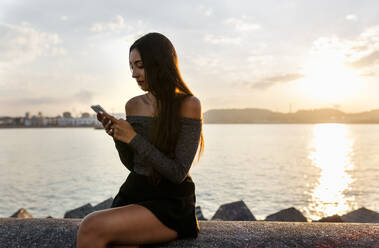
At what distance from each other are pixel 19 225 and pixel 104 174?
27760 millimetres

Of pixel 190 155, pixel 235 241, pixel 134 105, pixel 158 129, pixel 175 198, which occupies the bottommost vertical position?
pixel 235 241

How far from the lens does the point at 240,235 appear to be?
359 centimetres

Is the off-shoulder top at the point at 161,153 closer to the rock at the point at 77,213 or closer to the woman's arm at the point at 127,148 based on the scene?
the woman's arm at the point at 127,148

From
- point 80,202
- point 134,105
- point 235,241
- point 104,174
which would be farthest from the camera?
point 104,174

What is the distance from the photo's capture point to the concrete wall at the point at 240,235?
340cm

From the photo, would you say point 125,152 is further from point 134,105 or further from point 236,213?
point 236,213

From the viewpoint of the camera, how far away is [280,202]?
65.3 feet

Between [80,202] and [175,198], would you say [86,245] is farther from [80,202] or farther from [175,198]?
[80,202]

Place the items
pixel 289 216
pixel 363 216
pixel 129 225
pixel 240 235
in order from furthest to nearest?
pixel 363 216, pixel 289 216, pixel 240 235, pixel 129 225

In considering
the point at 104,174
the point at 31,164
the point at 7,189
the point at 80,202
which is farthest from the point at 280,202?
the point at 31,164

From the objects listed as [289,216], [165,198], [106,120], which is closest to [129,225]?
[165,198]

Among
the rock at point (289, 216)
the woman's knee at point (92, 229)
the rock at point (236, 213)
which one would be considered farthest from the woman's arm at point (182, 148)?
the rock at point (289, 216)

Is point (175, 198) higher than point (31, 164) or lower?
higher

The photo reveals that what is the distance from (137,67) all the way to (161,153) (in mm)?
798
